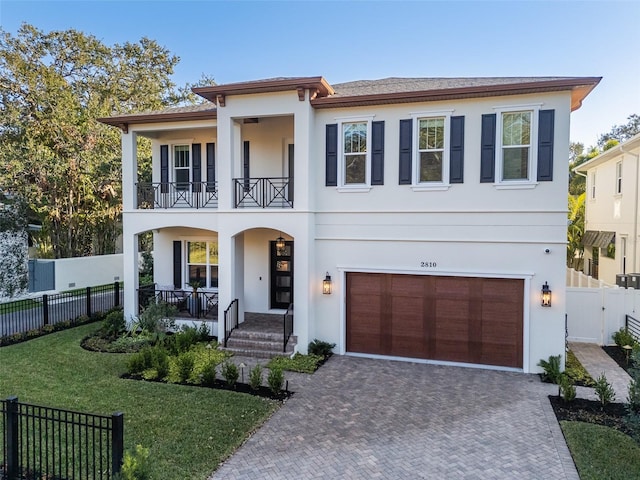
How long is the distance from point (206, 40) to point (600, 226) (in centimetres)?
2308

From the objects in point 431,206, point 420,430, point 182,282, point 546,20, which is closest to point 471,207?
point 431,206

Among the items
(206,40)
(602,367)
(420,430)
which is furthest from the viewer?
(206,40)

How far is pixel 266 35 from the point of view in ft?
69.5

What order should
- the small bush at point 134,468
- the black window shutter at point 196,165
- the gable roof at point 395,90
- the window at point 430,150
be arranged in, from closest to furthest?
the small bush at point 134,468
the gable roof at point 395,90
the window at point 430,150
the black window shutter at point 196,165

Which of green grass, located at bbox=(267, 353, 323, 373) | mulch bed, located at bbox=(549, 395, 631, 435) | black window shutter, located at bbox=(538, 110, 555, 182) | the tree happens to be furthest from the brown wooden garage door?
the tree

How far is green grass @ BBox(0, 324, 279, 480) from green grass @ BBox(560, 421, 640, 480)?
4.96 m

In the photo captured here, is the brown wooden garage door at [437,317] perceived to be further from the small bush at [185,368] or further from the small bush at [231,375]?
the small bush at [185,368]

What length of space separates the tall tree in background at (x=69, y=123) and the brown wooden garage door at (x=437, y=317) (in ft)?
50.3

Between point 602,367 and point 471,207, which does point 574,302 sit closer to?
point 602,367

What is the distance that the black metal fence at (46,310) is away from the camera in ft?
42.9

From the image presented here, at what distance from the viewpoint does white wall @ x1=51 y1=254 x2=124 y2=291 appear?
739 inches

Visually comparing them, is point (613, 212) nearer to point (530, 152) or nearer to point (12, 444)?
point (530, 152)

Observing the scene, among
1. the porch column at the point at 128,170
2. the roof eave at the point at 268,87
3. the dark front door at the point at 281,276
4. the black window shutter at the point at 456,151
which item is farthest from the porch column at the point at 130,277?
the black window shutter at the point at 456,151

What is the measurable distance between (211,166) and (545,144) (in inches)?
387
